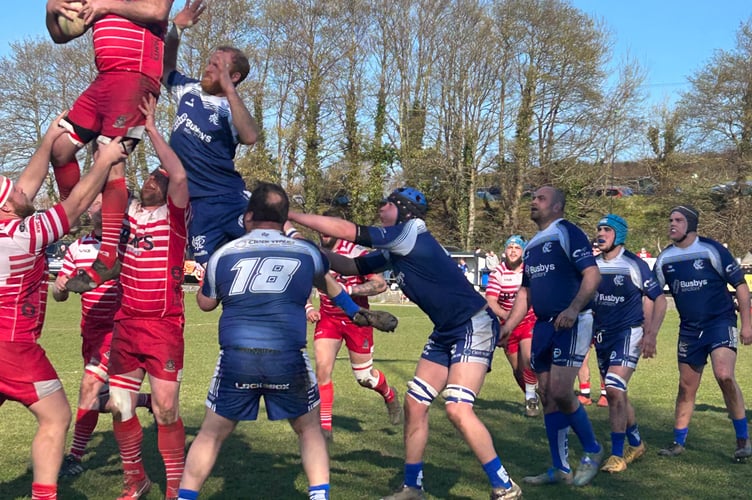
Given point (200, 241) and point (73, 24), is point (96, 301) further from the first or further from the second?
point (73, 24)

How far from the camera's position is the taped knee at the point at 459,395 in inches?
261

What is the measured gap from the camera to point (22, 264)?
558cm

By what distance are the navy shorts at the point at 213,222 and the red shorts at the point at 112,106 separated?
0.83 meters

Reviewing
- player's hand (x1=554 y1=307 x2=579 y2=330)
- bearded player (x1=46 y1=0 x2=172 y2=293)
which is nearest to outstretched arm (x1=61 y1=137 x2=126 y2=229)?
bearded player (x1=46 y1=0 x2=172 y2=293)

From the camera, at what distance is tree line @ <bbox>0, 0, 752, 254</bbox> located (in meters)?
44.2

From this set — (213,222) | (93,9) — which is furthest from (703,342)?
(93,9)

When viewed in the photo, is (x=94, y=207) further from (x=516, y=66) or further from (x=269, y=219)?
(x=516, y=66)

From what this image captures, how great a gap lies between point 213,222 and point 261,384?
1683 millimetres

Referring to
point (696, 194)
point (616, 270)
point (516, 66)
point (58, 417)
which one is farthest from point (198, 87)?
point (696, 194)

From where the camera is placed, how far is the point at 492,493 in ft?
21.4

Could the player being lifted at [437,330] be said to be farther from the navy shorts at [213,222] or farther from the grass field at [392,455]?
the navy shorts at [213,222]

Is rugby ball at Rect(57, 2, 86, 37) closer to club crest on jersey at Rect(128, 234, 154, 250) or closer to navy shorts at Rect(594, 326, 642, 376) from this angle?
club crest on jersey at Rect(128, 234, 154, 250)

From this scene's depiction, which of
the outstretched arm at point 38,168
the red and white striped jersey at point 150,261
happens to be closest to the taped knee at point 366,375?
the red and white striped jersey at point 150,261

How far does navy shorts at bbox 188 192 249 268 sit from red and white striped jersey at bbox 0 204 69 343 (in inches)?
Answer: 44.0
